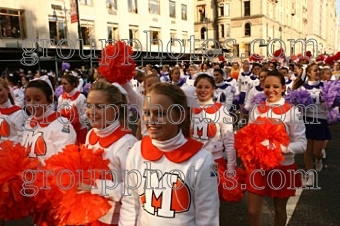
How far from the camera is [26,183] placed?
2.66 metres

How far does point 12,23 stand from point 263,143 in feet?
71.7

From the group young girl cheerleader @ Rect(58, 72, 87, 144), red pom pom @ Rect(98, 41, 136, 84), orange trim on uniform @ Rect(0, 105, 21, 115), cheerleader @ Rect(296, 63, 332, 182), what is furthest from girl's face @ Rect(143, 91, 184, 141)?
cheerleader @ Rect(296, 63, 332, 182)

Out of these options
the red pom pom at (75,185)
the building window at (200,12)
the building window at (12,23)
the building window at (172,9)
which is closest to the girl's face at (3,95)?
the red pom pom at (75,185)

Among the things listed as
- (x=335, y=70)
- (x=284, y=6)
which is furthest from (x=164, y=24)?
(x=284, y=6)

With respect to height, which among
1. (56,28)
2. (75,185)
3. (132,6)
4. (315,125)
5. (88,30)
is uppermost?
(132,6)

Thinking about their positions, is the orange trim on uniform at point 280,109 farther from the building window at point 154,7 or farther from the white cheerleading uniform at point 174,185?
the building window at point 154,7

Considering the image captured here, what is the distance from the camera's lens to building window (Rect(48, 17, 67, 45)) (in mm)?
23453

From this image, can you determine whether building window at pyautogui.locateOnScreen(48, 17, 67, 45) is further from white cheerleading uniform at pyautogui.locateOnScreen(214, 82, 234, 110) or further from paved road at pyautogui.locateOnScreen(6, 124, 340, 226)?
paved road at pyautogui.locateOnScreen(6, 124, 340, 226)

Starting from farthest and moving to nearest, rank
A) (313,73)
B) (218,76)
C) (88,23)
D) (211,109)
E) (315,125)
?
(88,23) < (218,76) < (313,73) < (315,125) < (211,109)

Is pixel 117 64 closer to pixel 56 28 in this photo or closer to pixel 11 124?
pixel 11 124

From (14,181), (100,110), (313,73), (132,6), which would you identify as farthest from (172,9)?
(14,181)

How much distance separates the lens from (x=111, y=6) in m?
27.9

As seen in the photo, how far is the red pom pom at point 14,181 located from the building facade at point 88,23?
12305 millimetres

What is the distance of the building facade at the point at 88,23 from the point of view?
823 inches
